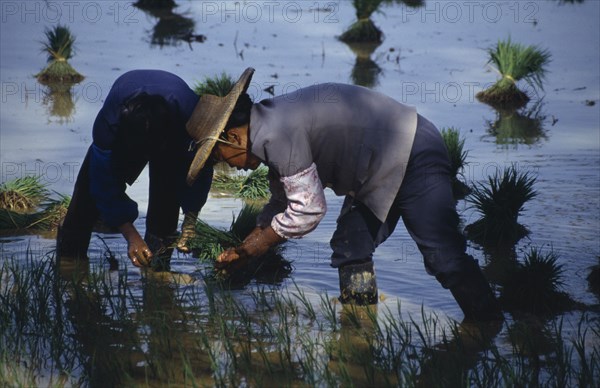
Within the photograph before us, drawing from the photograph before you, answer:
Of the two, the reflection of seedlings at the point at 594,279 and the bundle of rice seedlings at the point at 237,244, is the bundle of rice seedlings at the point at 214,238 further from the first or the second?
the reflection of seedlings at the point at 594,279

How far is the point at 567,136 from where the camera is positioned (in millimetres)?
11125

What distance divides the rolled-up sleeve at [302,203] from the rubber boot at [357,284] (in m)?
0.78

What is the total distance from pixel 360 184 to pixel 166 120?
3.71 ft

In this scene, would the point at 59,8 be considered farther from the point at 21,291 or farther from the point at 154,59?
the point at 21,291

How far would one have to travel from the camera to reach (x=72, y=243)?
7410 millimetres

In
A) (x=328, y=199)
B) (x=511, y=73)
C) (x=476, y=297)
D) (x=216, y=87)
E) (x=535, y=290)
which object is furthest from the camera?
(x=511, y=73)

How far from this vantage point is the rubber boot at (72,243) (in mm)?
7359

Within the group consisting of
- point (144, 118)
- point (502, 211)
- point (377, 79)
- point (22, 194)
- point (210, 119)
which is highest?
point (210, 119)

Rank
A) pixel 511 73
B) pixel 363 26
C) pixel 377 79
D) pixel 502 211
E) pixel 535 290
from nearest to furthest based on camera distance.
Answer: pixel 535 290, pixel 502 211, pixel 511 73, pixel 377 79, pixel 363 26

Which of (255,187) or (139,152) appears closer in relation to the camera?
(139,152)

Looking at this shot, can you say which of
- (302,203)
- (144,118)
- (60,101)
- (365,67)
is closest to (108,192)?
(144,118)

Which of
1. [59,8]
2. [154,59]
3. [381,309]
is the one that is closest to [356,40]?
[154,59]

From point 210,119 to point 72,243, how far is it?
7.20 ft

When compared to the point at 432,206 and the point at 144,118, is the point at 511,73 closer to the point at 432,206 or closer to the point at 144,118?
the point at 432,206
